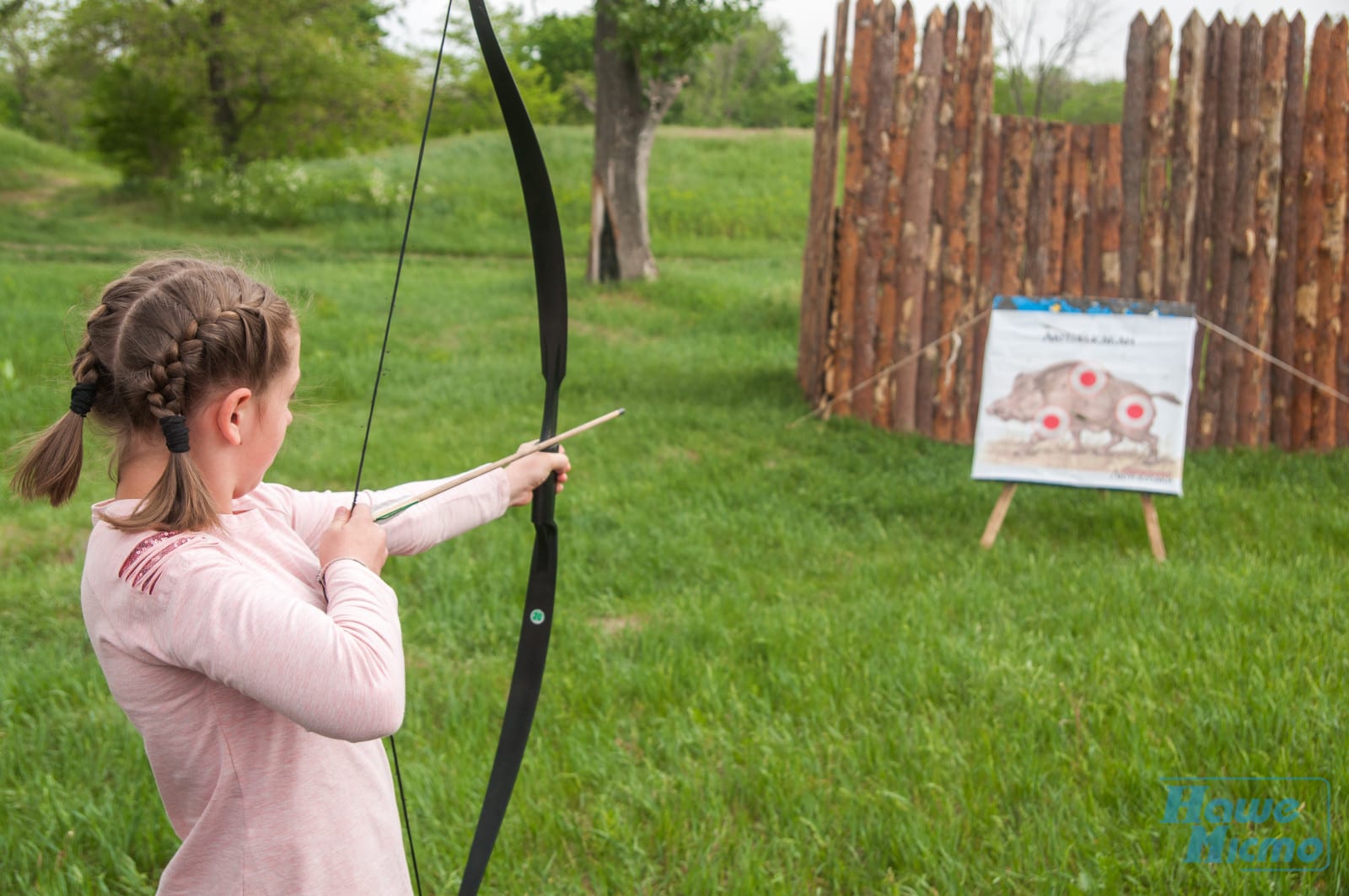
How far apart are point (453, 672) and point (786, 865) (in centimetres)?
146

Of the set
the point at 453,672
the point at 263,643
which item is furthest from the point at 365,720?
the point at 453,672

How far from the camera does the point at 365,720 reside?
1.24 meters

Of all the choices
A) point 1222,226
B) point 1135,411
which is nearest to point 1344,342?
point 1222,226

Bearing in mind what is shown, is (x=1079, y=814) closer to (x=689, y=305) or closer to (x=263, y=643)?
(x=263, y=643)

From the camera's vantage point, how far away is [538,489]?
1.98 meters

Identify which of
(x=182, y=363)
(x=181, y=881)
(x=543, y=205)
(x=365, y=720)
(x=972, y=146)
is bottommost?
(x=181, y=881)

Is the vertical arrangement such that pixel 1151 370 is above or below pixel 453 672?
above

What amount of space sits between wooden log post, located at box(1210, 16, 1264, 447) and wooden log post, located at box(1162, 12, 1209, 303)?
218mm

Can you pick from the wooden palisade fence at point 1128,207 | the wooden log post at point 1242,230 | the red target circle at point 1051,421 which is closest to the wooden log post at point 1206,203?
the wooden palisade fence at point 1128,207

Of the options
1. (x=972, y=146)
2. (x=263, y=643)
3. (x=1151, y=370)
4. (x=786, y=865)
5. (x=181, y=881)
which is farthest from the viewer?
(x=972, y=146)

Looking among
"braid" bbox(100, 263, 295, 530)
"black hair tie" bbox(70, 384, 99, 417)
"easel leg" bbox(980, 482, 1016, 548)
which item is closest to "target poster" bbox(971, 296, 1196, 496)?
"easel leg" bbox(980, 482, 1016, 548)

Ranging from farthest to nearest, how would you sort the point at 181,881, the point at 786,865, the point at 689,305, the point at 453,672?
the point at 689,305 → the point at 453,672 → the point at 786,865 → the point at 181,881

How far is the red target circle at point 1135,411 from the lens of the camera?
16.3ft

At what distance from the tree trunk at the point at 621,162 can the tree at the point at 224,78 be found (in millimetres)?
10277
